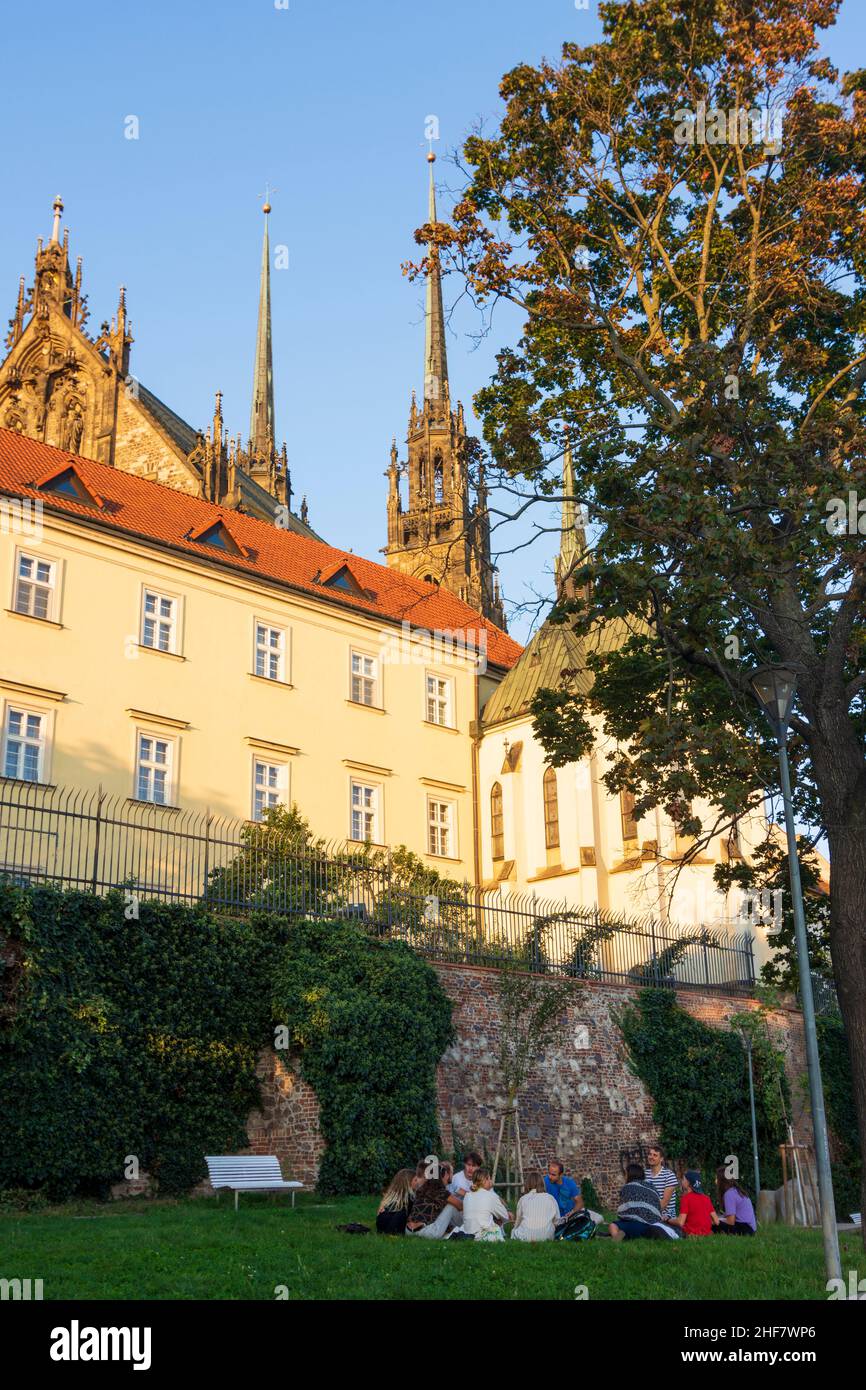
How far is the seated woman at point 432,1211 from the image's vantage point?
47.6ft

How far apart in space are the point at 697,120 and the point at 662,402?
3991 mm

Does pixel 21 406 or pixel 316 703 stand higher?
pixel 21 406

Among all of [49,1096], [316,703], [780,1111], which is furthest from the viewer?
[316,703]

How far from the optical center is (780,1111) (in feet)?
89.4

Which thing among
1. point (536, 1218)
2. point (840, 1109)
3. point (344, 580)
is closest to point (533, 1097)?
point (536, 1218)

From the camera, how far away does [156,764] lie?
106 ft

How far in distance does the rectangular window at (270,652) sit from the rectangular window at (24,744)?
6629 mm

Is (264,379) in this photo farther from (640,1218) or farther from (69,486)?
(640,1218)

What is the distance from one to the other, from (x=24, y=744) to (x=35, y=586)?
364 centimetres

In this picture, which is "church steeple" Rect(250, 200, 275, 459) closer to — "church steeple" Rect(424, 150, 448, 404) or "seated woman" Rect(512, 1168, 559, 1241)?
"church steeple" Rect(424, 150, 448, 404)

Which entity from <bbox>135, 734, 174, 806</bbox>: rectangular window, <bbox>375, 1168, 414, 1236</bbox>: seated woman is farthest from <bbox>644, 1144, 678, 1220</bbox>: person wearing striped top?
<bbox>135, 734, 174, 806</bbox>: rectangular window

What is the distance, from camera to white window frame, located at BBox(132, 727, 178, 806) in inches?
1248

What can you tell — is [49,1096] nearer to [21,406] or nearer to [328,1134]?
[328,1134]
